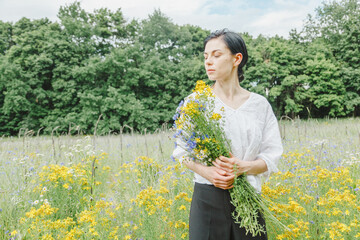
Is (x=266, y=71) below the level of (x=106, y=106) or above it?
above

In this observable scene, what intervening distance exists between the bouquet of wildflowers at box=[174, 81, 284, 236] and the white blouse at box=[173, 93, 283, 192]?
59mm

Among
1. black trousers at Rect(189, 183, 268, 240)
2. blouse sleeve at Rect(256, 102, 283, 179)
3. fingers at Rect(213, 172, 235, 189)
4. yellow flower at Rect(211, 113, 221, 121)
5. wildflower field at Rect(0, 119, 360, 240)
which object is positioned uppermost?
yellow flower at Rect(211, 113, 221, 121)

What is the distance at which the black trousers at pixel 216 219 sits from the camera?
4.90 feet

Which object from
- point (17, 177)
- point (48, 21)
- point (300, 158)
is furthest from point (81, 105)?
point (300, 158)

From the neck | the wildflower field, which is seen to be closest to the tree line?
the wildflower field

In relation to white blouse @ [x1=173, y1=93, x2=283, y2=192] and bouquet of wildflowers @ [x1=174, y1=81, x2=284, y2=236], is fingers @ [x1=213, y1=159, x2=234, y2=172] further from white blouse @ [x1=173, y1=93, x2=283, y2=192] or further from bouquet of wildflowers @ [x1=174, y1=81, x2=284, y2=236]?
white blouse @ [x1=173, y1=93, x2=283, y2=192]

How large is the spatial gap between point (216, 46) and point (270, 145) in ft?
2.29

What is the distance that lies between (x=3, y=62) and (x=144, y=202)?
21.7m

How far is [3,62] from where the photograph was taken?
19266 mm

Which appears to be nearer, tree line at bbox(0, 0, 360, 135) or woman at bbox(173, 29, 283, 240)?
woman at bbox(173, 29, 283, 240)

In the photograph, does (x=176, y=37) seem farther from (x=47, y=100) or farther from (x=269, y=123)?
(x=269, y=123)

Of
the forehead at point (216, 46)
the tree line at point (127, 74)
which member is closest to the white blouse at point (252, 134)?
the forehead at point (216, 46)

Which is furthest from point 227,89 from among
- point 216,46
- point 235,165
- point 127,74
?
point 127,74

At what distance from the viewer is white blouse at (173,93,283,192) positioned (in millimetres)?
1542
